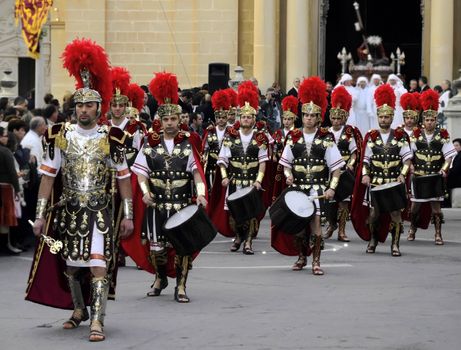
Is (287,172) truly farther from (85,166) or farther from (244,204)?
(85,166)

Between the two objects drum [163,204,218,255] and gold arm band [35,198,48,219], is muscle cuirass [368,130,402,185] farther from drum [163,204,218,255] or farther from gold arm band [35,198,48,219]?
gold arm band [35,198,48,219]

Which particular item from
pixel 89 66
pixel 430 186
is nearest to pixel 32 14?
pixel 430 186

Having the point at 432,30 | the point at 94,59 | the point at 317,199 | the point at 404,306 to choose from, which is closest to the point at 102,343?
the point at 94,59

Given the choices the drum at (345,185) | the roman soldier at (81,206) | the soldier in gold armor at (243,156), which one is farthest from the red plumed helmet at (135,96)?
the roman soldier at (81,206)

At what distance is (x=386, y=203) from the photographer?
18.8m

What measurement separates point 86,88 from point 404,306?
3.57 m

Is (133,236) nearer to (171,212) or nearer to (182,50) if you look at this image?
(171,212)

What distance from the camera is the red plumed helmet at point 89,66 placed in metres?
12.9

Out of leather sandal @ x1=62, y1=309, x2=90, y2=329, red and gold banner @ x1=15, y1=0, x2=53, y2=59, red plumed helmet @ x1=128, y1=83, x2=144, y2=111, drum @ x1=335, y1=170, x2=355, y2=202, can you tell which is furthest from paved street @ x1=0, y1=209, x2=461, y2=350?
red and gold banner @ x1=15, y1=0, x2=53, y2=59

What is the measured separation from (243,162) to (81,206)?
7.52 m

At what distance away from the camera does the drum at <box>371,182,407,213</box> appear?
61.5ft

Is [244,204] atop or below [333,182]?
below

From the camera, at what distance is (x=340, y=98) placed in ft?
66.8

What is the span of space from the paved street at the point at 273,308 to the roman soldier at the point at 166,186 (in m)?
0.29
